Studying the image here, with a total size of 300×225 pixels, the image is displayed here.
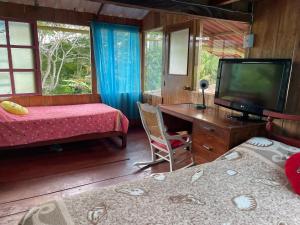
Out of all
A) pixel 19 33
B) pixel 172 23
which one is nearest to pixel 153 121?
pixel 172 23

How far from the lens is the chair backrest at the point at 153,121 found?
7.88 ft

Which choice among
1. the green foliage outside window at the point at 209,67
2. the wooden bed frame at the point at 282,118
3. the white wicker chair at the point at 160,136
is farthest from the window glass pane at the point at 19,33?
the wooden bed frame at the point at 282,118

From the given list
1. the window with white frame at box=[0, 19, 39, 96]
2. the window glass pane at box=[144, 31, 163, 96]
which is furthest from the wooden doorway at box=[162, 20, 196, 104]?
the window with white frame at box=[0, 19, 39, 96]

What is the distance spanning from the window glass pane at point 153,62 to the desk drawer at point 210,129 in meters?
2.11

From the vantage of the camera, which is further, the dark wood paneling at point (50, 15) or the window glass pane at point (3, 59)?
the window glass pane at point (3, 59)

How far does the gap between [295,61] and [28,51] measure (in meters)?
3.92

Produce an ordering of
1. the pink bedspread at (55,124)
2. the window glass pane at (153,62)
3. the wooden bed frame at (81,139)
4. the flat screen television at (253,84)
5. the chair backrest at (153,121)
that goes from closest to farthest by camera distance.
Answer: the flat screen television at (253,84), the chair backrest at (153,121), the pink bedspread at (55,124), the wooden bed frame at (81,139), the window glass pane at (153,62)

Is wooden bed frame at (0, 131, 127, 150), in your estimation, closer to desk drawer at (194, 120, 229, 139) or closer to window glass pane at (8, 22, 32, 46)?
desk drawer at (194, 120, 229, 139)

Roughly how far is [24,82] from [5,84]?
28cm

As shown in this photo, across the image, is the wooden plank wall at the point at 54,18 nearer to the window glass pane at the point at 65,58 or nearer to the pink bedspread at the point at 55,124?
the window glass pane at the point at 65,58

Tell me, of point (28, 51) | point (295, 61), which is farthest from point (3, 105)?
point (295, 61)

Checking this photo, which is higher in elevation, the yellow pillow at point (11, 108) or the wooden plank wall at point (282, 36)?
the wooden plank wall at point (282, 36)

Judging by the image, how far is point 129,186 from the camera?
4.44ft

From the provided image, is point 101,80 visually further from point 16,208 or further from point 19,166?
point 16,208
